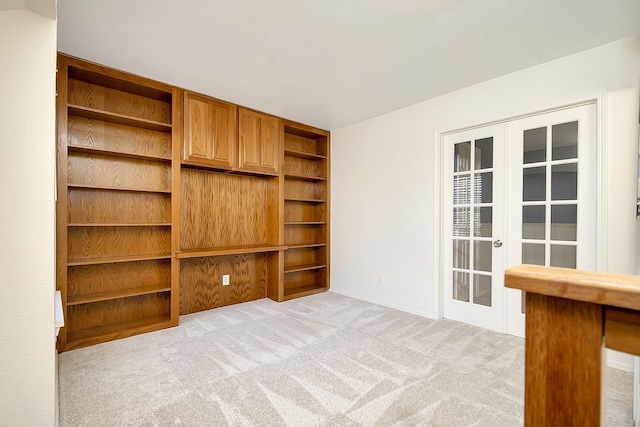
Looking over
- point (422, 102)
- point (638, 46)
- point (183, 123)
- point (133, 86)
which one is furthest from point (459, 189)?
point (133, 86)

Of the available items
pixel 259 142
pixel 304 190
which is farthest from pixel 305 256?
pixel 259 142

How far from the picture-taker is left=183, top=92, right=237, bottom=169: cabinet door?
9.95 ft

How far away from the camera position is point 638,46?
2.07 m

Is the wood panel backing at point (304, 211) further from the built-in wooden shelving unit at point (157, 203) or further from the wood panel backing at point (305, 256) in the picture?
the wood panel backing at point (305, 256)

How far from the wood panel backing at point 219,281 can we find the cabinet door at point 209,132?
1204mm

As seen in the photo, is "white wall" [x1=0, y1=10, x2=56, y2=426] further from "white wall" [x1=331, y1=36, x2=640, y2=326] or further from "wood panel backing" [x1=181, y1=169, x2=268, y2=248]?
"white wall" [x1=331, y1=36, x2=640, y2=326]

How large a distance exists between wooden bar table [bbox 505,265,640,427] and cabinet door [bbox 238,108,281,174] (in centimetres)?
334

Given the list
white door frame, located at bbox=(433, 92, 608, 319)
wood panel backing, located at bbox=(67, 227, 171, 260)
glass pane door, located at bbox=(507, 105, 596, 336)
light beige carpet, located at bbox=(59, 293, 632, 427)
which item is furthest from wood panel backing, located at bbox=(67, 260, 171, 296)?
glass pane door, located at bbox=(507, 105, 596, 336)

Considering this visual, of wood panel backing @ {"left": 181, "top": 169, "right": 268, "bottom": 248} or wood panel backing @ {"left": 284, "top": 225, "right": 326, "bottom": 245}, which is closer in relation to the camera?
wood panel backing @ {"left": 181, "top": 169, "right": 268, "bottom": 248}

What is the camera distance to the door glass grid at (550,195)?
241 cm

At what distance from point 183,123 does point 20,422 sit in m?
2.57

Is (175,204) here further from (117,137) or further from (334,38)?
(334,38)

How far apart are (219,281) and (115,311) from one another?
1.07 m

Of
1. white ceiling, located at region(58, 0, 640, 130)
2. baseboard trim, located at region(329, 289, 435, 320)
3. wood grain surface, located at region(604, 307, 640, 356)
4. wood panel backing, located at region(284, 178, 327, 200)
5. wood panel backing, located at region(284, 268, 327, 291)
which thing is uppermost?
white ceiling, located at region(58, 0, 640, 130)
